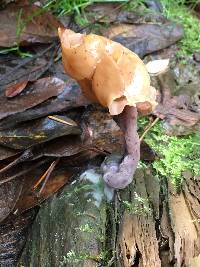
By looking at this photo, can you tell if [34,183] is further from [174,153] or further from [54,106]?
[174,153]

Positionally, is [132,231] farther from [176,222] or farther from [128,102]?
[128,102]

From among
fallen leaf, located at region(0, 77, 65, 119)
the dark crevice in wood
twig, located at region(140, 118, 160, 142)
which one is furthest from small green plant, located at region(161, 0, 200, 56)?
the dark crevice in wood

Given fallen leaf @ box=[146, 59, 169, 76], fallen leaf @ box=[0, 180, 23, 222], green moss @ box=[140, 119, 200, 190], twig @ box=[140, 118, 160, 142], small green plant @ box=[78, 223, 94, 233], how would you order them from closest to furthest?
small green plant @ box=[78, 223, 94, 233] < fallen leaf @ box=[0, 180, 23, 222] < green moss @ box=[140, 119, 200, 190] < twig @ box=[140, 118, 160, 142] < fallen leaf @ box=[146, 59, 169, 76]

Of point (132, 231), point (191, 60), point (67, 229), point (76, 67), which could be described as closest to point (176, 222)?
point (132, 231)

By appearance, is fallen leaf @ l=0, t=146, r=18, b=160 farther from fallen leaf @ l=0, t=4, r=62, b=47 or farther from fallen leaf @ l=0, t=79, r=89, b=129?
fallen leaf @ l=0, t=4, r=62, b=47

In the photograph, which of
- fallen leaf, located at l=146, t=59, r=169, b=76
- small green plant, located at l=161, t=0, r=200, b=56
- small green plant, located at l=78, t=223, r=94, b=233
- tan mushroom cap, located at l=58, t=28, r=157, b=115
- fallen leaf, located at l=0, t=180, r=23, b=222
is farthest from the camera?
small green plant, located at l=161, t=0, r=200, b=56

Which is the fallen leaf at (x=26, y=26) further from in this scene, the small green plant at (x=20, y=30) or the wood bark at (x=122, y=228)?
the wood bark at (x=122, y=228)

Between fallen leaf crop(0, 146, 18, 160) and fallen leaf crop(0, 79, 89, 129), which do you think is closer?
fallen leaf crop(0, 146, 18, 160)
